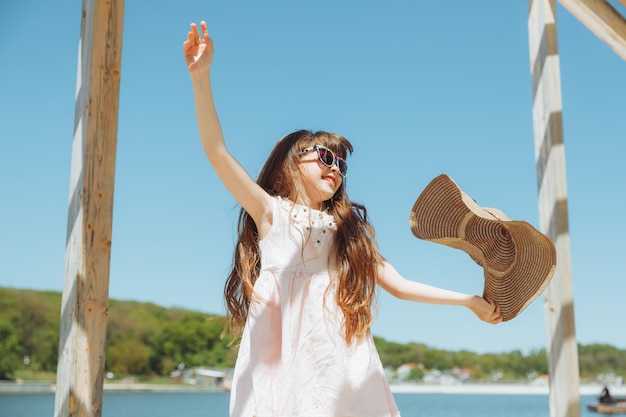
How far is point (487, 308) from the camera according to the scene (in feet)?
5.99

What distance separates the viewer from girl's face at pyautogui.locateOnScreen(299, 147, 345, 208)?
6.70ft

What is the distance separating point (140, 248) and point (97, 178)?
64.8 metres

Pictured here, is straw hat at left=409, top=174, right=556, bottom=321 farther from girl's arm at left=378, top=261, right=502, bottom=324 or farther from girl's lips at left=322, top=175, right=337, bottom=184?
girl's lips at left=322, top=175, right=337, bottom=184

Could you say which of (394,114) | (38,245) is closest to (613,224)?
(394,114)

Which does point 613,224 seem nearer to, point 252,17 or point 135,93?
point 252,17

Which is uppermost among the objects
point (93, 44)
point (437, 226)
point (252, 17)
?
point (252, 17)

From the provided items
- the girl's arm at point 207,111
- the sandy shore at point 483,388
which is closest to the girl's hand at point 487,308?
the girl's arm at point 207,111

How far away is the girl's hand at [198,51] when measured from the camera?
176 cm

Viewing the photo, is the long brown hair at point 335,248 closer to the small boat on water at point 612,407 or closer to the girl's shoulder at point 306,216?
the girl's shoulder at point 306,216

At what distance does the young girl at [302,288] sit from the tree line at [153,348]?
38.0 m

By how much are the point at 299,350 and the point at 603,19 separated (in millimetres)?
2214

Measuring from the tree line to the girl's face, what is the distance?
38.0 m

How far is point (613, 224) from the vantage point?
5875 cm

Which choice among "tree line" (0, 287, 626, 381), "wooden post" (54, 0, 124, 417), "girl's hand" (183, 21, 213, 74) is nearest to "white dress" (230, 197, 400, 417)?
"girl's hand" (183, 21, 213, 74)
